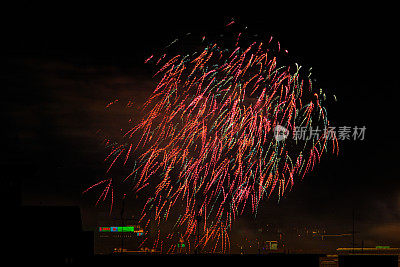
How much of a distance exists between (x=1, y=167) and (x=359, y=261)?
2710cm

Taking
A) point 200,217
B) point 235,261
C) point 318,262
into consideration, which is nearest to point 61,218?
point 235,261

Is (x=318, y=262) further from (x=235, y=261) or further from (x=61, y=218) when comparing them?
(x=61, y=218)

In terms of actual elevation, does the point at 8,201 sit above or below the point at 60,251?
above

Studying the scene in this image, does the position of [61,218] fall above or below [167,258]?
above

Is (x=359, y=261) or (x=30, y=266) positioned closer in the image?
(x=30, y=266)

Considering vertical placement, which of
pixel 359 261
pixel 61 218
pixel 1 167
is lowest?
pixel 359 261

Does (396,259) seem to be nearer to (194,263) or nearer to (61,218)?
(194,263)

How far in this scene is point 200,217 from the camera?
52531 millimetres

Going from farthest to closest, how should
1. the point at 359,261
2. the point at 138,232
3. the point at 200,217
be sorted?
the point at 138,232 < the point at 200,217 < the point at 359,261

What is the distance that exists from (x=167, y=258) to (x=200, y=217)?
1257 cm

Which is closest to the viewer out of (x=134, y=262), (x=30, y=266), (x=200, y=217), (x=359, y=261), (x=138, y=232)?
(x=30, y=266)

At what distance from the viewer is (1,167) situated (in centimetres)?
3039

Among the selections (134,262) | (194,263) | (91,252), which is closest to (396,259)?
(194,263)

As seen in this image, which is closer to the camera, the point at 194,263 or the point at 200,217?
the point at 194,263
